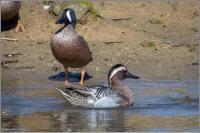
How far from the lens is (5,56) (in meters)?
12.1

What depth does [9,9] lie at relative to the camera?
1305cm

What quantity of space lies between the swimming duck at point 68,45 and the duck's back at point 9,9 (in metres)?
3.04

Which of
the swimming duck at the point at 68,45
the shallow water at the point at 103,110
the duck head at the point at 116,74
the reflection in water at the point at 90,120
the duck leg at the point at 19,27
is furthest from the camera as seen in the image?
the duck leg at the point at 19,27

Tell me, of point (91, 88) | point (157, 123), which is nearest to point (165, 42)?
point (91, 88)

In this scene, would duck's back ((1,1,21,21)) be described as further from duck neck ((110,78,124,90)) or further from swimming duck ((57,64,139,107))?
duck neck ((110,78,124,90))

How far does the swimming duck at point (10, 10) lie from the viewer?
1295cm

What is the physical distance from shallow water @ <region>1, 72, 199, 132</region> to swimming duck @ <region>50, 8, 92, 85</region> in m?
0.62

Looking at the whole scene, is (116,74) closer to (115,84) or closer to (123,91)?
(115,84)

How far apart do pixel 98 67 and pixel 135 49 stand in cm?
141

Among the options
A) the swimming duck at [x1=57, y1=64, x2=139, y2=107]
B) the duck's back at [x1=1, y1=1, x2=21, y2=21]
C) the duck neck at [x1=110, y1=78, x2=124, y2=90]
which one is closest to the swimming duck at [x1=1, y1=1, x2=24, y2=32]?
the duck's back at [x1=1, y1=1, x2=21, y2=21]

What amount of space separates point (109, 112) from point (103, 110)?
18cm

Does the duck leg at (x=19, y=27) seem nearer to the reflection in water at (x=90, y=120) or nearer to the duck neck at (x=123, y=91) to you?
the duck neck at (x=123, y=91)

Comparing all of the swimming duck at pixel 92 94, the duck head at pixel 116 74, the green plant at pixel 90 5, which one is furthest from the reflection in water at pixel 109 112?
the green plant at pixel 90 5

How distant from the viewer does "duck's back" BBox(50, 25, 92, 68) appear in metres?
10.2
